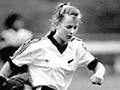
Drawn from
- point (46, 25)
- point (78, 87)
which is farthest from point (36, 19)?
point (78, 87)

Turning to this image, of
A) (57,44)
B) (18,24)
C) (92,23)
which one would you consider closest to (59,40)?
(57,44)

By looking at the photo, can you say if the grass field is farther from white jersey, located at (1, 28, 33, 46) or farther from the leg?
the leg

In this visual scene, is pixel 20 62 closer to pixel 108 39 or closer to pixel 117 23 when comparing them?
pixel 108 39

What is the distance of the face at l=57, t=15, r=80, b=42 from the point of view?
5.55 meters

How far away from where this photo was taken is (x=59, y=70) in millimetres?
5633

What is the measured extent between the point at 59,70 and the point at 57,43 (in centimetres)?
30

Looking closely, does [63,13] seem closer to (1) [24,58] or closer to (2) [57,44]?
(2) [57,44]

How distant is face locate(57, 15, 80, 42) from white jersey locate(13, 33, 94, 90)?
0.16m

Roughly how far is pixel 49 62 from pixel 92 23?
13.6m

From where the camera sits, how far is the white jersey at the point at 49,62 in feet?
18.5

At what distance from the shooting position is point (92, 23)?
19172 mm

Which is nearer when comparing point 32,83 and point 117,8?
point 32,83

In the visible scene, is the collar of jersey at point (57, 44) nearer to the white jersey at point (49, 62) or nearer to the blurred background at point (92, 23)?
the white jersey at point (49, 62)

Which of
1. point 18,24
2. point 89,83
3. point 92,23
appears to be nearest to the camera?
point 18,24
